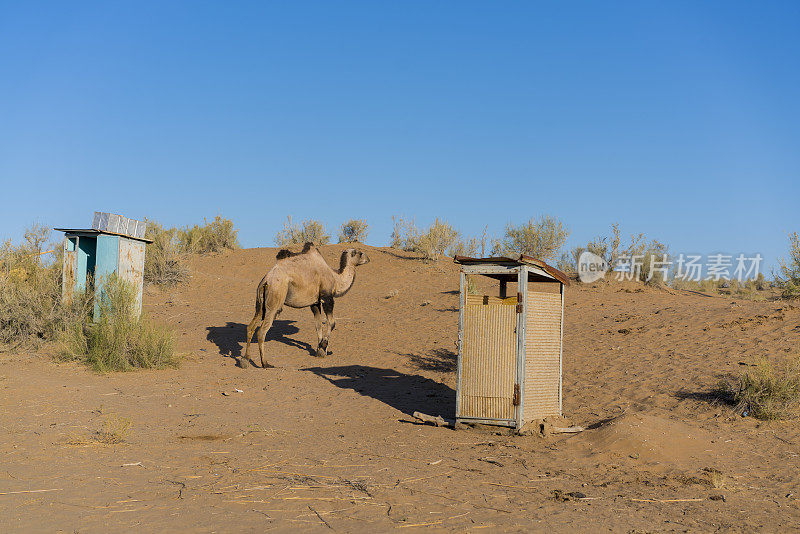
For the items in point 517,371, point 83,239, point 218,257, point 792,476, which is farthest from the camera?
point 218,257

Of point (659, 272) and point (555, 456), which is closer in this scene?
point (555, 456)

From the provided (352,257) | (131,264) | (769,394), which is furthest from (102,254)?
(769,394)

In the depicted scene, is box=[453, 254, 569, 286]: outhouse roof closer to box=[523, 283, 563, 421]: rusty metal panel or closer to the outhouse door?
box=[523, 283, 563, 421]: rusty metal panel

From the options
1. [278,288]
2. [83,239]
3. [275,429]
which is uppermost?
[83,239]

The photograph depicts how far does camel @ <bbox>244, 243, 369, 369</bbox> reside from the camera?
13859 millimetres

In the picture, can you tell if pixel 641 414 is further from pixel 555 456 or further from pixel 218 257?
pixel 218 257

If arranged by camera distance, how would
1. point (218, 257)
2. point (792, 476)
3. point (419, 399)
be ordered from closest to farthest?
point (792, 476) → point (419, 399) → point (218, 257)

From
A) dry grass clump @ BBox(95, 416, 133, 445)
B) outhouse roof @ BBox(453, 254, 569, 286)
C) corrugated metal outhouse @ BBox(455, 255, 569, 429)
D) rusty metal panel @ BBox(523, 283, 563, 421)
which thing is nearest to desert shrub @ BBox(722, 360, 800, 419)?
rusty metal panel @ BBox(523, 283, 563, 421)

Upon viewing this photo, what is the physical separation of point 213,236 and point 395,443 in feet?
77.3

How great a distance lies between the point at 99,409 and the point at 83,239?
6.73 meters

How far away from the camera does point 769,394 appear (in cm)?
901

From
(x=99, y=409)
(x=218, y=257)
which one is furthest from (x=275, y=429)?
(x=218, y=257)

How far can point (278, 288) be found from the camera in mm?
13883

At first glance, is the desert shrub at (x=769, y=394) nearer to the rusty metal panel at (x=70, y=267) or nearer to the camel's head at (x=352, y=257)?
the camel's head at (x=352, y=257)
